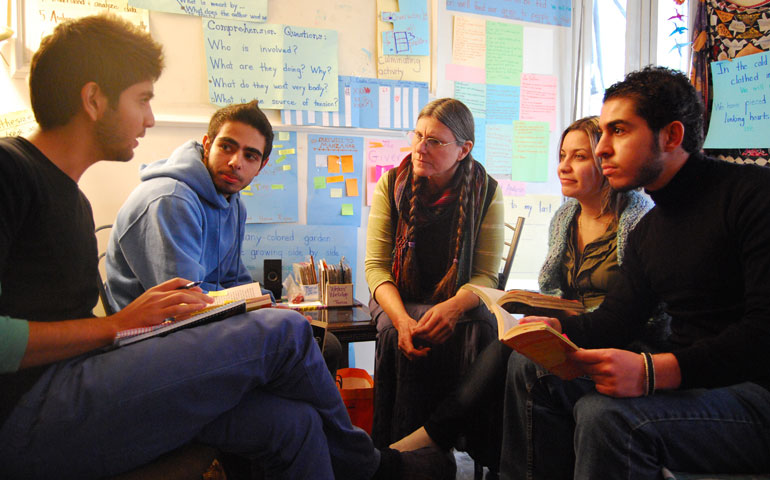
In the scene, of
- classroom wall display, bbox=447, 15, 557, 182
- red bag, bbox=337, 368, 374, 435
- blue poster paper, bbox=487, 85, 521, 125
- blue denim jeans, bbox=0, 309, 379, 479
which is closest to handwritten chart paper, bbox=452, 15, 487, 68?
classroom wall display, bbox=447, 15, 557, 182

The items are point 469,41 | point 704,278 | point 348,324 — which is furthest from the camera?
point 469,41

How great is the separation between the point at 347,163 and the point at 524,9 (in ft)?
4.57

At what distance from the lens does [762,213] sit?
40.8 inches

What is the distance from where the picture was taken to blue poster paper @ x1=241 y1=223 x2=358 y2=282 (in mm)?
2402

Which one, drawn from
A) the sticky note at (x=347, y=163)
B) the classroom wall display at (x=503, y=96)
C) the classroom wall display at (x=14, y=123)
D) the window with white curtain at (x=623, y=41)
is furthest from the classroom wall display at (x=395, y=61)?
the classroom wall display at (x=14, y=123)

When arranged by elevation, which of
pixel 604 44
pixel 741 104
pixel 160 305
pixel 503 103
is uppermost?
pixel 604 44

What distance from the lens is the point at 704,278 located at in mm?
1137

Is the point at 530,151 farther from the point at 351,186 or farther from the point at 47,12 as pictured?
the point at 47,12

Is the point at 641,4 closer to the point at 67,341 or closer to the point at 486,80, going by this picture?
the point at 486,80

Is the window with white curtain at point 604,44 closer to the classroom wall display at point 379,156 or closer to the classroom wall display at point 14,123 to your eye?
the classroom wall display at point 379,156

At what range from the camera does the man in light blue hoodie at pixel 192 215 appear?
1.38 meters

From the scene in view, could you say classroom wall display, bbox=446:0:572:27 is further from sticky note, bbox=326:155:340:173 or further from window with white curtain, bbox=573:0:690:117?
sticky note, bbox=326:155:340:173

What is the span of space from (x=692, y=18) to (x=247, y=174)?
202 cm

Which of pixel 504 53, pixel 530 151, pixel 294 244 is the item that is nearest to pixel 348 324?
pixel 294 244
